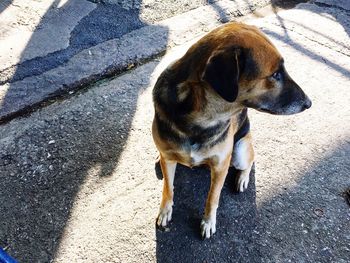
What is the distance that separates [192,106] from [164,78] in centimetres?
28

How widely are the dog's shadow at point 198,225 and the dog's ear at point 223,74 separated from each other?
1339mm

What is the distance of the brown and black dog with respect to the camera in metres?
1.94

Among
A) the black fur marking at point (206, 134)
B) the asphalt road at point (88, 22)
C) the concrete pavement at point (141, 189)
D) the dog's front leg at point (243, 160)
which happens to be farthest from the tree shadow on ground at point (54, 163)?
the black fur marking at point (206, 134)

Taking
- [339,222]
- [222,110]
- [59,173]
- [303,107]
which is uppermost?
[222,110]

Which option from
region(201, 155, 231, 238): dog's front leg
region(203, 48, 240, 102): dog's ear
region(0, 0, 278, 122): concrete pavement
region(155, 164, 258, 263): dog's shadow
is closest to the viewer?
region(203, 48, 240, 102): dog's ear

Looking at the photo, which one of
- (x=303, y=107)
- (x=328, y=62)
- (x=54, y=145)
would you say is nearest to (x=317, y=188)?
(x=303, y=107)

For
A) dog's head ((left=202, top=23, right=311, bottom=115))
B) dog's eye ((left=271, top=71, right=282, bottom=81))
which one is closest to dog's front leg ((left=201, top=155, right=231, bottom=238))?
dog's head ((left=202, top=23, right=311, bottom=115))

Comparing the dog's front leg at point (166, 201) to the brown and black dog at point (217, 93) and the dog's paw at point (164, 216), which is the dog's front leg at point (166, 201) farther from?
the brown and black dog at point (217, 93)

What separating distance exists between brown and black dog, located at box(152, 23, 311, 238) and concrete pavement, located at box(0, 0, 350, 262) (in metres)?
0.53

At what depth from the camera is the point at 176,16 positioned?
5074mm

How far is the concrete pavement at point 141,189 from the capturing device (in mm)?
2762

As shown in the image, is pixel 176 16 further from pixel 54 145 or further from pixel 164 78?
pixel 164 78

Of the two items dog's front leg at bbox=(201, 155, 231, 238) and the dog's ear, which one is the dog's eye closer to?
the dog's ear

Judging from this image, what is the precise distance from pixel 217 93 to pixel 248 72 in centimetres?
22
